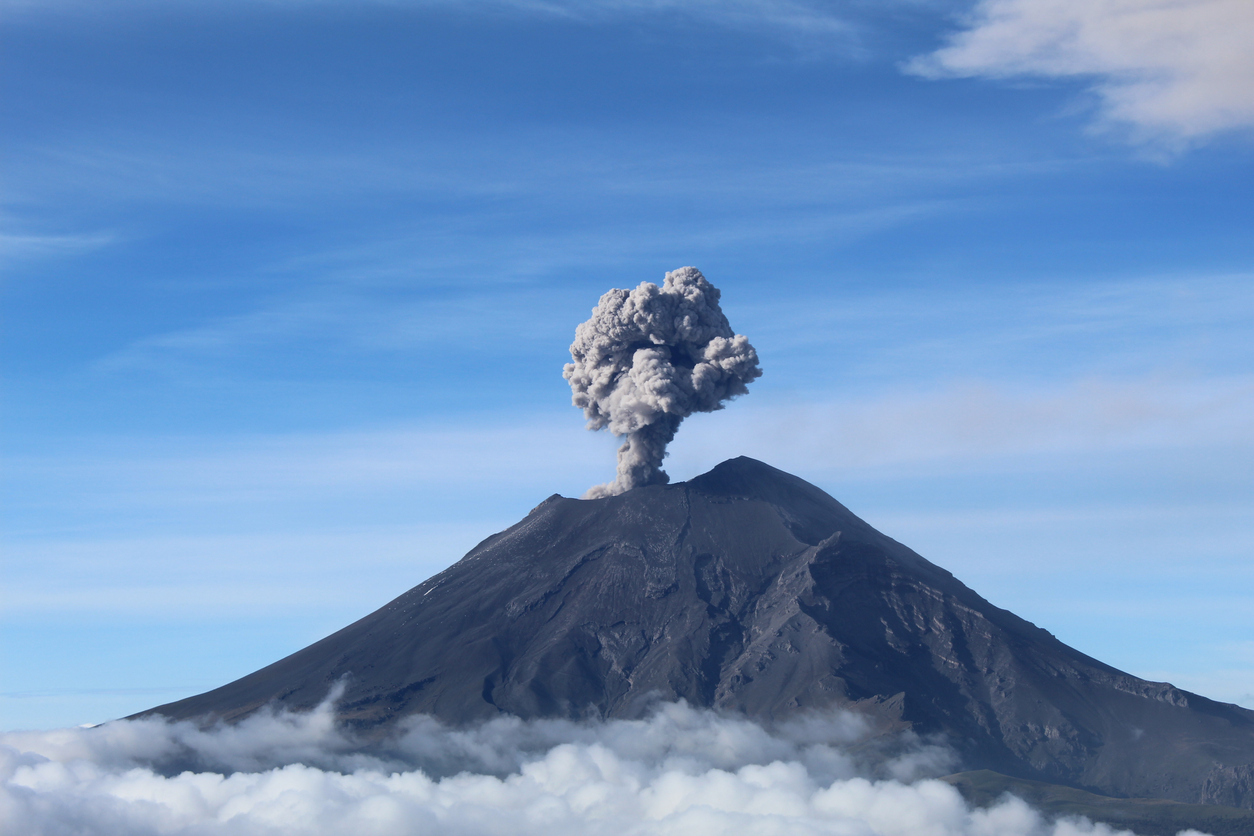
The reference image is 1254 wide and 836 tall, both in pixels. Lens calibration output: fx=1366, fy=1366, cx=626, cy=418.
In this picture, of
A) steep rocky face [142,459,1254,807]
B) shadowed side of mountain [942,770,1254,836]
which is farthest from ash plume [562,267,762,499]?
shadowed side of mountain [942,770,1254,836]

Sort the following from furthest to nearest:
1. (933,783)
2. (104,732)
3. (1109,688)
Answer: (104,732), (1109,688), (933,783)

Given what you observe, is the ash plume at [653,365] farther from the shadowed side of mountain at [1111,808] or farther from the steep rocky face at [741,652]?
the shadowed side of mountain at [1111,808]

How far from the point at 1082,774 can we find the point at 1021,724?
289 inches

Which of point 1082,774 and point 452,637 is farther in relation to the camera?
point 452,637

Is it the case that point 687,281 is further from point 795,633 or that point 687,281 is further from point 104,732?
point 104,732

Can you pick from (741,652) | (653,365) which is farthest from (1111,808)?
(653,365)

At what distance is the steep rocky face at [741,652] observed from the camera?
136 metres

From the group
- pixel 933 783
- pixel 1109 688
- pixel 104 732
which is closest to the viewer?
pixel 933 783

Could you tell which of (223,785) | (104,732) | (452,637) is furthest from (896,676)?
(104,732)

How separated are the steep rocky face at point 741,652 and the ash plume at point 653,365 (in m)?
8.47

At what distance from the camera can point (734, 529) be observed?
152 m

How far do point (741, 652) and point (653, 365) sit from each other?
31.4 metres

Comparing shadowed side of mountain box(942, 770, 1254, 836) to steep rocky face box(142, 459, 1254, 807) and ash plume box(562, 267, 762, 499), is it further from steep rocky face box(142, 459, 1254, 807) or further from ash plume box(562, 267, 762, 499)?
ash plume box(562, 267, 762, 499)

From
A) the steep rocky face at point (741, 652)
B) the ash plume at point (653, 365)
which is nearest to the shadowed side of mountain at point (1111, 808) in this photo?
the steep rocky face at point (741, 652)
